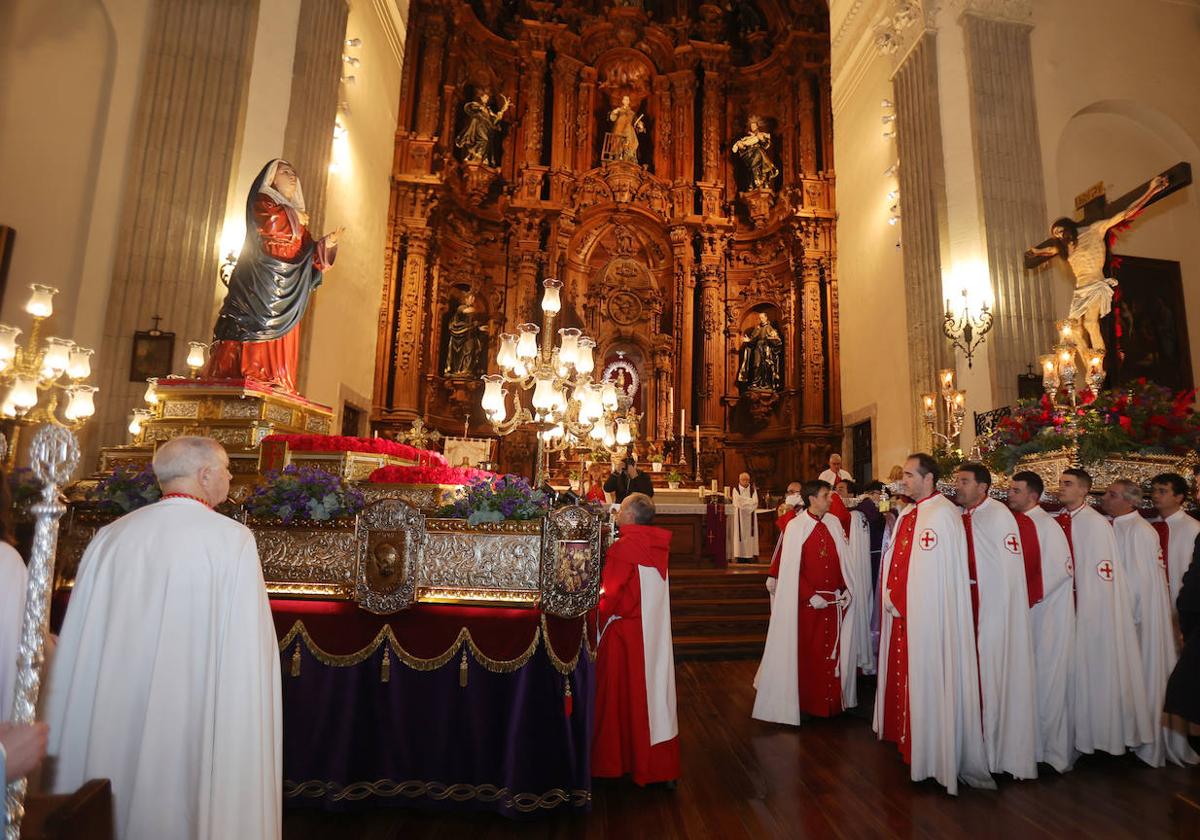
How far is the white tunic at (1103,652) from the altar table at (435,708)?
11.6ft

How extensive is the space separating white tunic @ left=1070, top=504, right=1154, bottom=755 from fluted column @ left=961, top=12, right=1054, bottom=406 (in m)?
4.95

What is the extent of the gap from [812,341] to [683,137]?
6183mm

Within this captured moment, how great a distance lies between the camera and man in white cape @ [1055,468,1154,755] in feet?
14.5

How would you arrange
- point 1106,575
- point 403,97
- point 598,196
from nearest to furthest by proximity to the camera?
point 1106,575 < point 403,97 < point 598,196

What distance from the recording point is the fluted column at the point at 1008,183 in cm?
927

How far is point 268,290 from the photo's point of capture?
22.5 ft

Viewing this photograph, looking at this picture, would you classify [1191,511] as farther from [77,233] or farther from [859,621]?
[77,233]

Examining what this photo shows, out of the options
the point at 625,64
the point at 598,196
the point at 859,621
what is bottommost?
the point at 859,621

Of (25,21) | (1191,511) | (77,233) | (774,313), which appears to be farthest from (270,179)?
(774,313)

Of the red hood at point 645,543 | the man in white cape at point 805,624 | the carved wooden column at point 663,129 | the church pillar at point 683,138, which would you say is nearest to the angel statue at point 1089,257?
the man in white cape at point 805,624

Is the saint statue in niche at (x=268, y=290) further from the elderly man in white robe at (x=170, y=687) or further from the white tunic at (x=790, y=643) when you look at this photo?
the white tunic at (x=790, y=643)

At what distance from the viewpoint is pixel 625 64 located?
16766mm

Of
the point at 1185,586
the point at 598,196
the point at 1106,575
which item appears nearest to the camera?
the point at 1185,586

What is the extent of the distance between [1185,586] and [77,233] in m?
10.4
